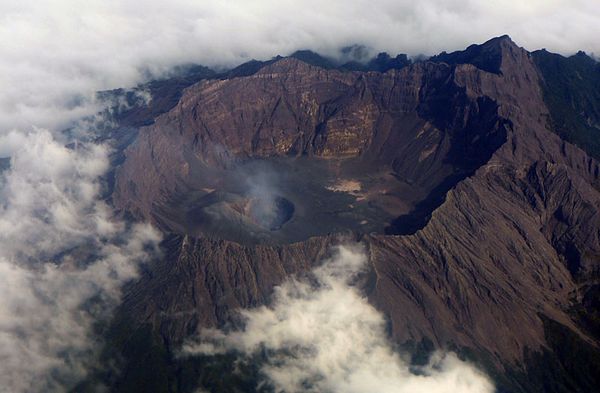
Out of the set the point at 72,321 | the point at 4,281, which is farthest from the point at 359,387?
the point at 4,281

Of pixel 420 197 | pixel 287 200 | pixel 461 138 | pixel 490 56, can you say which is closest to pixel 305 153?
pixel 287 200

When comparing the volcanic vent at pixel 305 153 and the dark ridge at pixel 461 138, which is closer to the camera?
the volcanic vent at pixel 305 153

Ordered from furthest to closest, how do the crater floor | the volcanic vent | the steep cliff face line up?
the volcanic vent → the crater floor → the steep cliff face

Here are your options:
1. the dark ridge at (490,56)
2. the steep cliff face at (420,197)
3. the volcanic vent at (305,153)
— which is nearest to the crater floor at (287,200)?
the volcanic vent at (305,153)

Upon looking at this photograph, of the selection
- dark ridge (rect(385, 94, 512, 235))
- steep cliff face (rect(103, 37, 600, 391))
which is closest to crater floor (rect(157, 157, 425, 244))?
steep cliff face (rect(103, 37, 600, 391))

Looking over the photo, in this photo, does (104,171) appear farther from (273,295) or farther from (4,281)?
(273,295)

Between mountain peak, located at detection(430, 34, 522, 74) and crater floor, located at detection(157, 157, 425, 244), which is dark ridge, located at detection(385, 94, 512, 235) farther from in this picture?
mountain peak, located at detection(430, 34, 522, 74)

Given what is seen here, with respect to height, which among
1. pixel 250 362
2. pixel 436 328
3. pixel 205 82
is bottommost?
pixel 250 362

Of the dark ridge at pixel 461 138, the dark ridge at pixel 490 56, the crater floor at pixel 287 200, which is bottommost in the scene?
the crater floor at pixel 287 200

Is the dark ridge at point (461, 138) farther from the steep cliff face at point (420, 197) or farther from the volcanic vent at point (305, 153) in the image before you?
the steep cliff face at point (420, 197)
